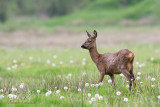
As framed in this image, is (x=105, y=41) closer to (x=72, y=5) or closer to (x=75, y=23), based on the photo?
(x=75, y=23)

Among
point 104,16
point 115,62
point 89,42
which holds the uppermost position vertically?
point 104,16

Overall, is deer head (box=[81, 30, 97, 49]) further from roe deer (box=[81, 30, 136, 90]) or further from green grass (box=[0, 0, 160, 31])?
green grass (box=[0, 0, 160, 31])

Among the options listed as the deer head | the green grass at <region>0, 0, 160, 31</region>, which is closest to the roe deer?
the deer head

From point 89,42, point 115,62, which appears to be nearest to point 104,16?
point 89,42

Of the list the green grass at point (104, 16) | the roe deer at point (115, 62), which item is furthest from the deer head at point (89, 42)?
the green grass at point (104, 16)

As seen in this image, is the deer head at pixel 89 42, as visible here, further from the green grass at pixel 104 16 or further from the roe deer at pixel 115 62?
the green grass at pixel 104 16

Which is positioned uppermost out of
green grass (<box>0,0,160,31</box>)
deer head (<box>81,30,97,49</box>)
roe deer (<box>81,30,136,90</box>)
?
green grass (<box>0,0,160,31</box>)

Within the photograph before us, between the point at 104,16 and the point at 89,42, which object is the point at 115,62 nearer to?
the point at 89,42

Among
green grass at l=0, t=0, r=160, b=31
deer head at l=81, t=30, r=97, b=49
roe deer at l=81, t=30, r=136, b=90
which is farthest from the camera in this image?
green grass at l=0, t=0, r=160, b=31

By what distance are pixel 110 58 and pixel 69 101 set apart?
1.66m

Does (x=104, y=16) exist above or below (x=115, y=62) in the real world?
above

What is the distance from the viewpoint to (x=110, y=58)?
249 inches

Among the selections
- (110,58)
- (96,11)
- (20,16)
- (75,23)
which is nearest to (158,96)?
(110,58)

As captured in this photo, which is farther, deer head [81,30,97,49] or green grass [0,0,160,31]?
green grass [0,0,160,31]
